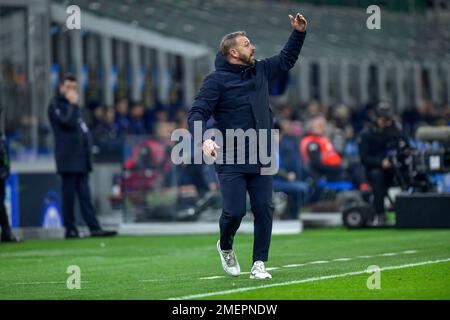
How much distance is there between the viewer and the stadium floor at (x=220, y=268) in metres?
11.0

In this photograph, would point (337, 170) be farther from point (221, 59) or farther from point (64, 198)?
point (221, 59)

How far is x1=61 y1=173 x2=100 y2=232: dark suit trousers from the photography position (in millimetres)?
20734

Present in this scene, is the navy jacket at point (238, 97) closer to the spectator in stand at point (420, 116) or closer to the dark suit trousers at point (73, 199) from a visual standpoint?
the dark suit trousers at point (73, 199)

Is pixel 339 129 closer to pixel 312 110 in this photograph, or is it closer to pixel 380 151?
pixel 312 110

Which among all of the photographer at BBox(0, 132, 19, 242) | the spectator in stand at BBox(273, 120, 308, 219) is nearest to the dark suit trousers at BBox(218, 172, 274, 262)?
the photographer at BBox(0, 132, 19, 242)

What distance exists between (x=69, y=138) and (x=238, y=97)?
8.65 m

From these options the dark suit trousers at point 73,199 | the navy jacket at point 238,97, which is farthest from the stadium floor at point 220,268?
the navy jacket at point 238,97

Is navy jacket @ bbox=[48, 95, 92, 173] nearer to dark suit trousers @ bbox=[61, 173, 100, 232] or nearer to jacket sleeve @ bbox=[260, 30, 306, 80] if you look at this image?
dark suit trousers @ bbox=[61, 173, 100, 232]

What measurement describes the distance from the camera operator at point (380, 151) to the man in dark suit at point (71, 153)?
14.0 feet

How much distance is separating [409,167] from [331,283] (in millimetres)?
9775

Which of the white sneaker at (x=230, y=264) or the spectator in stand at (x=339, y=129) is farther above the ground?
the spectator in stand at (x=339, y=129)

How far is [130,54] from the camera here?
4038 centimetres

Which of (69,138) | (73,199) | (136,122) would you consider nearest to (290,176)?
(73,199)

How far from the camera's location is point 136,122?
29172mm
